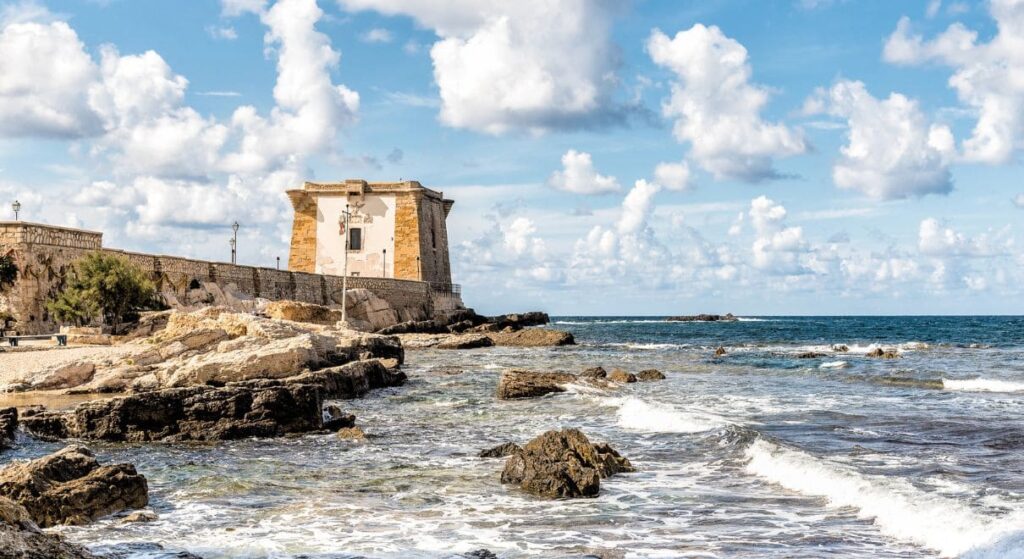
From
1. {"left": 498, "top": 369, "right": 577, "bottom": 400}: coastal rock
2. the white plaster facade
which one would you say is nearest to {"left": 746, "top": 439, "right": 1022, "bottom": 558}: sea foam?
{"left": 498, "top": 369, "right": 577, "bottom": 400}: coastal rock

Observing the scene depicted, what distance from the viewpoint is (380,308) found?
156ft

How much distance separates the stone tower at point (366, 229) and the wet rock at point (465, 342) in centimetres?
1205

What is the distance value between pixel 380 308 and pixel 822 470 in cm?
3892

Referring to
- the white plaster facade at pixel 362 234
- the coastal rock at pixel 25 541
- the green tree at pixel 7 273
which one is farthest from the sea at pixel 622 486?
the white plaster facade at pixel 362 234

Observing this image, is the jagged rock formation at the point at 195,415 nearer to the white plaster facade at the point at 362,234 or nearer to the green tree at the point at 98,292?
the green tree at the point at 98,292

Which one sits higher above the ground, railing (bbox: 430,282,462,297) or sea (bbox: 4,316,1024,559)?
railing (bbox: 430,282,462,297)

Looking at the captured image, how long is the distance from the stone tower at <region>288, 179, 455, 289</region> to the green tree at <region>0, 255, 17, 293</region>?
26205 mm

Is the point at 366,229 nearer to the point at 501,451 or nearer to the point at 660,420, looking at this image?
the point at 660,420

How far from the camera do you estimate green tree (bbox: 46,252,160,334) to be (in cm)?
2761

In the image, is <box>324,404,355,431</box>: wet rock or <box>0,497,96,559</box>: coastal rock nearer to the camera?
<box>0,497,96,559</box>: coastal rock

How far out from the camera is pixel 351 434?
13078mm

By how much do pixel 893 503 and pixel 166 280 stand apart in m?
30.6

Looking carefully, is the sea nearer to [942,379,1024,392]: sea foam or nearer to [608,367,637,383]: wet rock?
[942,379,1024,392]: sea foam

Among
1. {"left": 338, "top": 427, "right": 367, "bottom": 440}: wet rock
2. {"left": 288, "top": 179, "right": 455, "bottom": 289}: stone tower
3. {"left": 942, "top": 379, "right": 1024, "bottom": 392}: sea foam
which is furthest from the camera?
{"left": 288, "top": 179, "right": 455, "bottom": 289}: stone tower
